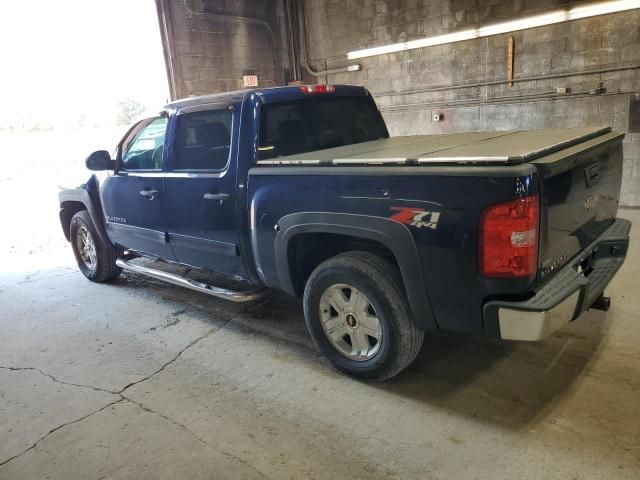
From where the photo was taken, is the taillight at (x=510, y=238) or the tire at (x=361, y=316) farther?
the tire at (x=361, y=316)

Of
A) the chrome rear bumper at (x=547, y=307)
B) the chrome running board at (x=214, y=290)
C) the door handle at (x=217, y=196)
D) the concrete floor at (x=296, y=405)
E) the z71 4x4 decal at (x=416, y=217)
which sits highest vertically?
the door handle at (x=217, y=196)

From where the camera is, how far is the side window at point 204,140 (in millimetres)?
3492

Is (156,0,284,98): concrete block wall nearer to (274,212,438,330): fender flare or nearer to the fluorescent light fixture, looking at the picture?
the fluorescent light fixture

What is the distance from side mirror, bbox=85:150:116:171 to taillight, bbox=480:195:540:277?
139 inches

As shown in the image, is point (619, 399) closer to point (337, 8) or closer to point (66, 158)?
point (337, 8)

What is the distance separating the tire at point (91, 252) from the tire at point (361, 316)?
3.02 m

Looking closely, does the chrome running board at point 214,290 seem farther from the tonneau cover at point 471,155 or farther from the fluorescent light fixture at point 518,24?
the fluorescent light fixture at point 518,24

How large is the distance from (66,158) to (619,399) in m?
17.8

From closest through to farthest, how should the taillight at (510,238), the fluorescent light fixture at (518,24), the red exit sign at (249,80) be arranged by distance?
the taillight at (510,238) → the fluorescent light fixture at (518,24) → the red exit sign at (249,80)

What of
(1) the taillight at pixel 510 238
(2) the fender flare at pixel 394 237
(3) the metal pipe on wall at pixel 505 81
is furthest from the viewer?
(3) the metal pipe on wall at pixel 505 81

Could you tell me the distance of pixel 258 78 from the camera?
1060cm

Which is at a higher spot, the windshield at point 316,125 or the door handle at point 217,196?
the windshield at point 316,125

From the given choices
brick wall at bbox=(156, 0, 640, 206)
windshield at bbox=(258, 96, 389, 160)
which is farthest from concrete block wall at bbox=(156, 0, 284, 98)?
windshield at bbox=(258, 96, 389, 160)

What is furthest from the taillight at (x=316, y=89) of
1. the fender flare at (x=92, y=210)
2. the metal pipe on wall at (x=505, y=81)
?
the metal pipe on wall at (x=505, y=81)
